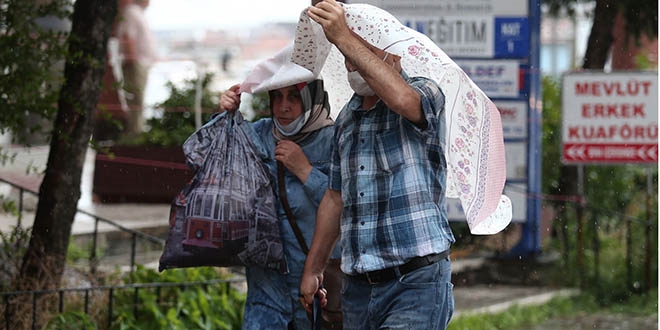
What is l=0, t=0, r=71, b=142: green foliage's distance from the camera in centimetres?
648

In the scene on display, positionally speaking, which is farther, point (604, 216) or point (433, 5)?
point (604, 216)

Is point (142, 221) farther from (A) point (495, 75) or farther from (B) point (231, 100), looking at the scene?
(B) point (231, 100)

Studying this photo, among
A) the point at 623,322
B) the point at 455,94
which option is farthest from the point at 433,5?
the point at 455,94

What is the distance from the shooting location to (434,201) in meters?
4.26

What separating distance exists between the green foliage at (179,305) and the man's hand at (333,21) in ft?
9.56

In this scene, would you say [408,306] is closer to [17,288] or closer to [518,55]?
[17,288]

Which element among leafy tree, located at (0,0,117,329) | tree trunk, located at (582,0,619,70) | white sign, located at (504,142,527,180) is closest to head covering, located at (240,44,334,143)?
leafy tree, located at (0,0,117,329)

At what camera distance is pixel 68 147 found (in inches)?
268

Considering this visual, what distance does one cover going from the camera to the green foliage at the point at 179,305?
6738 mm

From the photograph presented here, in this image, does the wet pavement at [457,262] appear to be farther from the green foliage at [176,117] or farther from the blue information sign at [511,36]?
the blue information sign at [511,36]

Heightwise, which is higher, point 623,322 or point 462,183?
point 462,183

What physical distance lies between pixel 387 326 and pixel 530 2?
21.5ft

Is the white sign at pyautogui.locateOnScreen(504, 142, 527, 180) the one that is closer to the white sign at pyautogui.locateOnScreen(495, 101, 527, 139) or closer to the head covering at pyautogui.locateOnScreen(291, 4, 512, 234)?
the white sign at pyautogui.locateOnScreen(495, 101, 527, 139)

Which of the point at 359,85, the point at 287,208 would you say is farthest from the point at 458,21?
the point at 359,85
